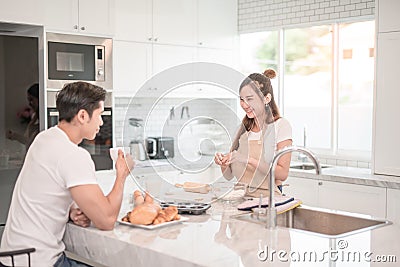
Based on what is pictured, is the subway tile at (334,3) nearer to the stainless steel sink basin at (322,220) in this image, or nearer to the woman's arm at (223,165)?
the woman's arm at (223,165)

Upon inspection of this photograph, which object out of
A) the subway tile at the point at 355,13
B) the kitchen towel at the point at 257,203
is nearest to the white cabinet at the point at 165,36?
the subway tile at the point at 355,13

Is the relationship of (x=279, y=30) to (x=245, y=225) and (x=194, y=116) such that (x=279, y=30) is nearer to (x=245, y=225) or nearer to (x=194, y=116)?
(x=194, y=116)

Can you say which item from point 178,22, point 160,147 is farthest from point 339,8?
point 160,147

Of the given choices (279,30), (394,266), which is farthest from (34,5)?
(394,266)

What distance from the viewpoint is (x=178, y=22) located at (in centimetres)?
561

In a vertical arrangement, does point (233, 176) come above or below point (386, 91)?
below

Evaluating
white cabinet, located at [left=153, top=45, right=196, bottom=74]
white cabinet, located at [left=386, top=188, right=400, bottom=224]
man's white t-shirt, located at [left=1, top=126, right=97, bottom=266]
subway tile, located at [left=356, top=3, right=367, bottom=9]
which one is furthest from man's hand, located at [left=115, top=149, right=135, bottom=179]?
subway tile, located at [left=356, top=3, right=367, bottom=9]

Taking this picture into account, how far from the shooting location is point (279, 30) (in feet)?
19.6

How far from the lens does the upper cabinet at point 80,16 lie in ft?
15.2

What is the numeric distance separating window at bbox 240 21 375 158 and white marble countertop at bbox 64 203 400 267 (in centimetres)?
290

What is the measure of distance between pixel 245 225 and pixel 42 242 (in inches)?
35.7

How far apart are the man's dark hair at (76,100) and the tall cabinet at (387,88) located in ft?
9.02

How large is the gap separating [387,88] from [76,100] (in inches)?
112

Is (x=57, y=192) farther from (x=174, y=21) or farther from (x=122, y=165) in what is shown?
(x=174, y=21)
